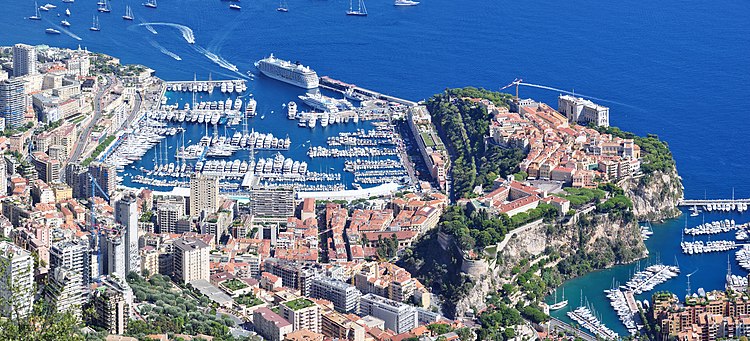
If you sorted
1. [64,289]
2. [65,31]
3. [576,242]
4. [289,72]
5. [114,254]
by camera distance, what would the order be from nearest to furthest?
[64,289] → [114,254] → [576,242] → [289,72] → [65,31]

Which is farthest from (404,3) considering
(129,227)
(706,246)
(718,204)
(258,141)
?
(129,227)

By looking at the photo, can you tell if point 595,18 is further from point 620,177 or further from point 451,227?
point 451,227

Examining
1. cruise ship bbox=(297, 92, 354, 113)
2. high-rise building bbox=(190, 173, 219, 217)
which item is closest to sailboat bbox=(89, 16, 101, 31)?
cruise ship bbox=(297, 92, 354, 113)

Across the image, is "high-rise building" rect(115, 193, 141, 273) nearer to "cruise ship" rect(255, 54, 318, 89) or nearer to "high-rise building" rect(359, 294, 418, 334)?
"high-rise building" rect(359, 294, 418, 334)

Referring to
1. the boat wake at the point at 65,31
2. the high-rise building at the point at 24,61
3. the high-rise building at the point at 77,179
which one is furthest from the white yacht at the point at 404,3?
the high-rise building at the point at 77,179

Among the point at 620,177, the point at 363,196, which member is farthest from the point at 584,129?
the point at 363,196

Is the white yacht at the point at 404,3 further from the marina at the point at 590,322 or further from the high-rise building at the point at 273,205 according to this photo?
the marina at the point at 590,322

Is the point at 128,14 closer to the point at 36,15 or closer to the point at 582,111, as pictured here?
the point at 36,15

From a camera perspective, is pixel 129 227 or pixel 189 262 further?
pixel 189 262
